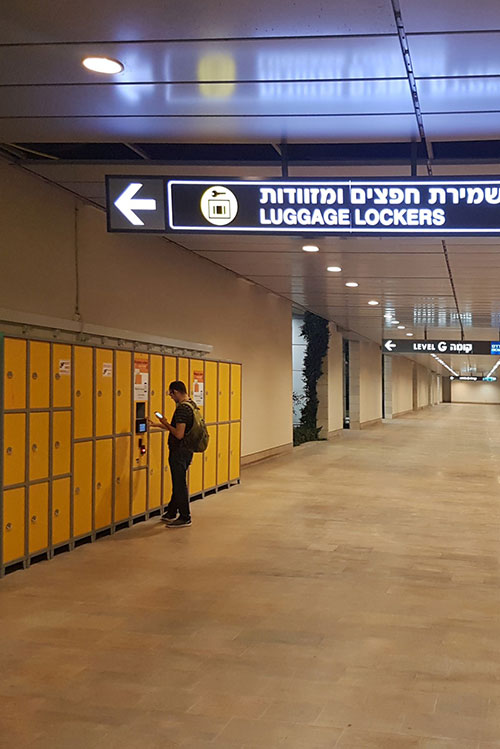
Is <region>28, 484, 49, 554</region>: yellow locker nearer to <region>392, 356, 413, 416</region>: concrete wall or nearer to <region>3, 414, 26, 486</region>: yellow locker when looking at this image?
<region>3, 414, 26, 486</region>: yellow locker

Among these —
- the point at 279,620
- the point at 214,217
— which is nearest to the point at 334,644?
the point at 279,620

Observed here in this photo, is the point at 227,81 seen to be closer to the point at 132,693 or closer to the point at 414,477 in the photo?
the point at 132,693

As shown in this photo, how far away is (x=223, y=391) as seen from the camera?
35.0ft

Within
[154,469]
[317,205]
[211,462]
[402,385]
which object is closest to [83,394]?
[154,469]

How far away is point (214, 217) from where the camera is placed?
195 inches

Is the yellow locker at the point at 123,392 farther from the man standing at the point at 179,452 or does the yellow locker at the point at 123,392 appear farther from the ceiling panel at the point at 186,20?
the ceiling panel at the point at 186,20

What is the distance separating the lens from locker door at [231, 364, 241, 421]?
433 inches

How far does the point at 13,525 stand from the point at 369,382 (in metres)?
22.6

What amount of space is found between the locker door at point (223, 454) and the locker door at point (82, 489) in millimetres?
3447

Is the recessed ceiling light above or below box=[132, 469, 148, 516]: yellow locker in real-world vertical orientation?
above

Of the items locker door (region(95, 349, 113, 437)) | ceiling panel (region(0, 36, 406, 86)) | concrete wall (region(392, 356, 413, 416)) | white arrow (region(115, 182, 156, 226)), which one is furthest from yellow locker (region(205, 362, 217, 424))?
concrete wall (region(392, 356, 413, 416))

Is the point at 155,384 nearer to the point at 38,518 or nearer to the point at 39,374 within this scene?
the point at 39,374

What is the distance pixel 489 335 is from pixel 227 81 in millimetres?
20443

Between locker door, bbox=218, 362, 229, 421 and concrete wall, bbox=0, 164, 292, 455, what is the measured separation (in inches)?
26.8
